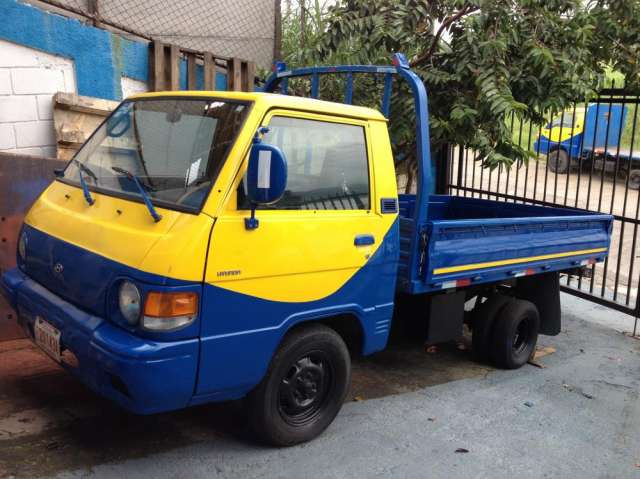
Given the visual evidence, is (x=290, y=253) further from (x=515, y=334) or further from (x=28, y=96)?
(x=28, y=96)

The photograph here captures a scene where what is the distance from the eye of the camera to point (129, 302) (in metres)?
2.87

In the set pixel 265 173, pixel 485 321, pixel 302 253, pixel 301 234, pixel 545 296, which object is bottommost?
pixel 485 321

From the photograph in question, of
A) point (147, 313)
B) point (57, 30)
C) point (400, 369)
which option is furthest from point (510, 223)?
point (57, 30)

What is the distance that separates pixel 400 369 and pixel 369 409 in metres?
0.88

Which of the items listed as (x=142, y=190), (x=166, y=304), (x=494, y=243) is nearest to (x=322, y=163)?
(x=142, y=190)

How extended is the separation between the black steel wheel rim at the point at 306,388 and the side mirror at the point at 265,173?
102 centimetres

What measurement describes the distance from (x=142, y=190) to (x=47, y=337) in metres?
0.98

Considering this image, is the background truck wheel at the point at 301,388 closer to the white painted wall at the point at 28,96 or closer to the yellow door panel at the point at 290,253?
the yellow door panel at the point at 290,253

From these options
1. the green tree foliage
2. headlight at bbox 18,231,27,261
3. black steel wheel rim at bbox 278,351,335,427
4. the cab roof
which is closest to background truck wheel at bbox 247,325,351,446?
black steel wheel rim at bbox 278,351,335,427

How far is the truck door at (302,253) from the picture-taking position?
2.98m

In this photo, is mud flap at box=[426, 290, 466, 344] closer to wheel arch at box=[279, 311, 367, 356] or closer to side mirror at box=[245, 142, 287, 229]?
wheel arch at box=[279, 311, 367, 356]

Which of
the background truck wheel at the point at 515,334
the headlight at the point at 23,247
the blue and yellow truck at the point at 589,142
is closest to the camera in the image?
the headlight at the point at 23,247

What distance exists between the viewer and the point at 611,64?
6.82 m

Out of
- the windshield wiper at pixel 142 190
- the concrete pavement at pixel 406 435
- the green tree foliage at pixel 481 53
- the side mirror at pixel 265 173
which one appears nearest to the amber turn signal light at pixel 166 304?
the windshield wiper at pixel 142 190
